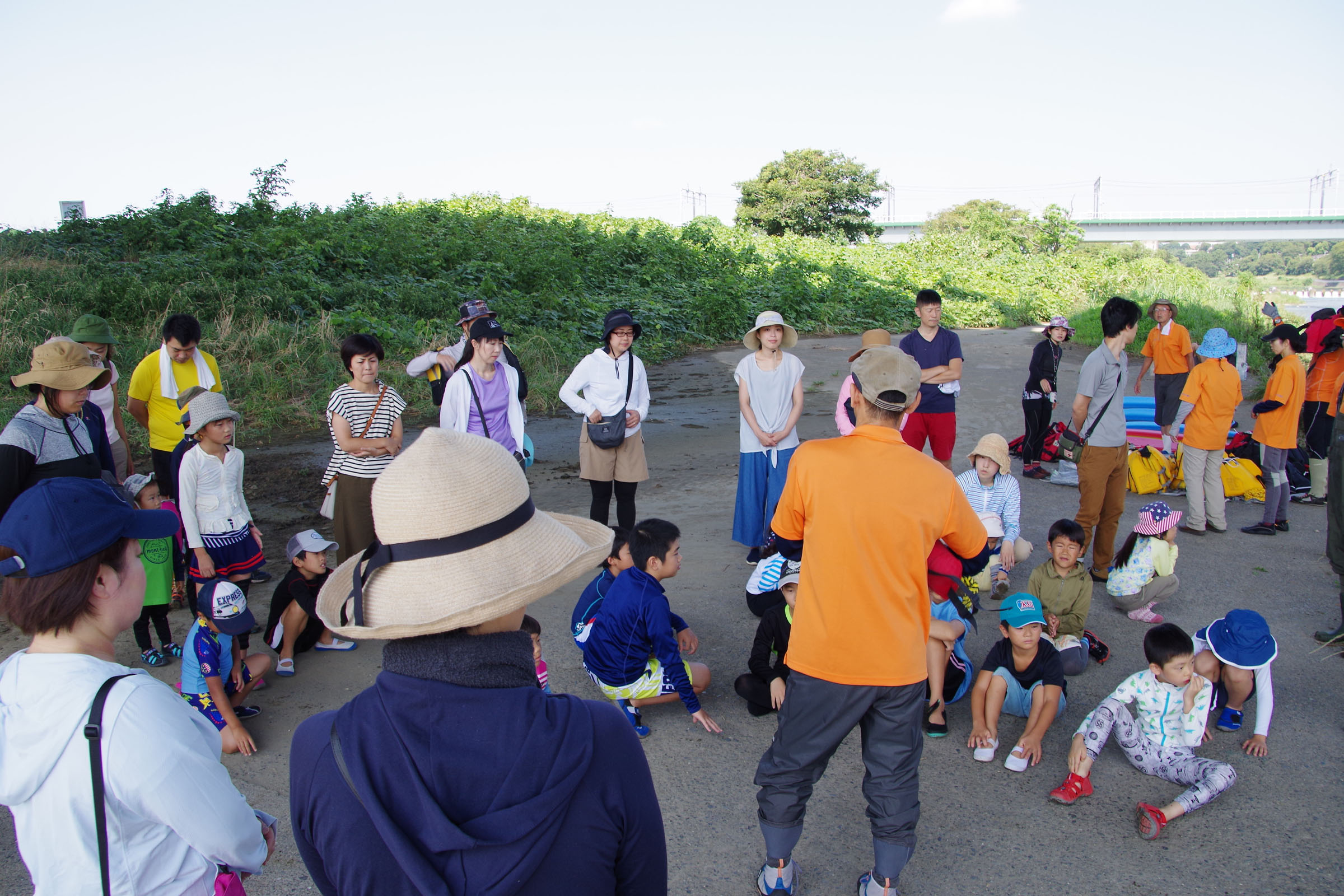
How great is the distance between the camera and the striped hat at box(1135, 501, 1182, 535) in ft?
17.6

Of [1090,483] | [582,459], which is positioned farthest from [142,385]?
[1090,483]

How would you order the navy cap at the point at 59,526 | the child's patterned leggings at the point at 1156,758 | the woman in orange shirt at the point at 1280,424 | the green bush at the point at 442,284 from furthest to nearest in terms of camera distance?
the green bush at the point at 442,284
the woman in orange shirt at the point at 1280,424
the child's patterned leggings at the point at 1156,758
the navy cap at the point at 59,526

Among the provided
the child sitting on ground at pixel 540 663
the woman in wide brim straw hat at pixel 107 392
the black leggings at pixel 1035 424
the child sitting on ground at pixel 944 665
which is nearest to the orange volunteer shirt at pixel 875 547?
the child sitting on ground at pixel 944 665

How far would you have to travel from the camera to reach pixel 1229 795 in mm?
3531

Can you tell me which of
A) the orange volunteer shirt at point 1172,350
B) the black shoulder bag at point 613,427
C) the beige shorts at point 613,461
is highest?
the orange volunteer shirt at point 1172,350

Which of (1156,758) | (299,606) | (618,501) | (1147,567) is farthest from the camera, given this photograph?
(618,501)

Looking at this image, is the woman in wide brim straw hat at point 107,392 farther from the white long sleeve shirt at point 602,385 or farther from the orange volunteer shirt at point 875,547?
the orange volunteer shirt at point 875,547

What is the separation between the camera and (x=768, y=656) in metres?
4.16

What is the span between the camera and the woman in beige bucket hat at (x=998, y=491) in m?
5.59

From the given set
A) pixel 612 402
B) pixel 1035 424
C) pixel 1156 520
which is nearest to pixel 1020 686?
pixel 1156 520

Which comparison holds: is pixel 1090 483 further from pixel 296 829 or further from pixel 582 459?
pixel 296 829

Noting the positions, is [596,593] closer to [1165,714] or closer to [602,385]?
[602,385]

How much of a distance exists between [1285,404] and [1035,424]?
2530mm

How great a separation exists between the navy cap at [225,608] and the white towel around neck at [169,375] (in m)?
2.31
